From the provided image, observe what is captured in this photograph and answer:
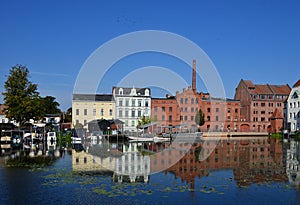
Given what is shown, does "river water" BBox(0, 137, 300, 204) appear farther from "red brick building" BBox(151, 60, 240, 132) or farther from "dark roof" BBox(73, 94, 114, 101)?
"red brick building" BBox(151, 60, 240, 132)

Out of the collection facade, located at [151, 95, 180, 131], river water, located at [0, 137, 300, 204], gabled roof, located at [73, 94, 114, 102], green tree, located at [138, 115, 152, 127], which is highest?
gabled roof, located at [73, 94, 114, 102]

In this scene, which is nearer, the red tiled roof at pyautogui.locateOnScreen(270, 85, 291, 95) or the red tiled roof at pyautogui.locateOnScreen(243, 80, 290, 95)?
the red tiled roof at pyautogui.locateOnScreen(243, 80, 290, 95)

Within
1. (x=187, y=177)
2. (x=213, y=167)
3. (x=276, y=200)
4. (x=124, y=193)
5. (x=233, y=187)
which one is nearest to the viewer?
(x=276, y=200)

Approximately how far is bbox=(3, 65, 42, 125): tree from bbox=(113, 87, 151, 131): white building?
29.2m

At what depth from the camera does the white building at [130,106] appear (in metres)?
76.7

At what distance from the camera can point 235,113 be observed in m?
86.6

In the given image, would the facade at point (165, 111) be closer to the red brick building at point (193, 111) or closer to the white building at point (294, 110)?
the red brick building at point (193, 111)

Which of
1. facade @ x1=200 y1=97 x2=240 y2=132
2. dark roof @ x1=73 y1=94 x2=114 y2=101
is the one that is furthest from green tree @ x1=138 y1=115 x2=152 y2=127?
facade @ x1=200 y1=97 x2=240 y2=132

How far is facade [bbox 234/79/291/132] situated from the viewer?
85.4 metres

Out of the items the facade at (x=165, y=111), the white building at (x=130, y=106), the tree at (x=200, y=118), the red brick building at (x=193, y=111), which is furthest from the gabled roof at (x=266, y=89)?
the white building at (x=130, y=106)

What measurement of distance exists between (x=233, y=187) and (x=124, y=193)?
5411 mm

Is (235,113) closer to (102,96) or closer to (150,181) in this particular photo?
(102,96)

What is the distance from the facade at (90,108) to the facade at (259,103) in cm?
3311

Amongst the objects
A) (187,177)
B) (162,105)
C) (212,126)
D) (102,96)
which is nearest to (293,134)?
(212,126)
